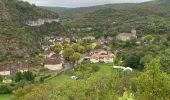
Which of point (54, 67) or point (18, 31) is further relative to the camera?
point (18, 31)

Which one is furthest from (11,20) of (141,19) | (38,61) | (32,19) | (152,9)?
(152,9)

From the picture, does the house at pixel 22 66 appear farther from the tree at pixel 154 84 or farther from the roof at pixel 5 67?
the tree at pixel 154 84

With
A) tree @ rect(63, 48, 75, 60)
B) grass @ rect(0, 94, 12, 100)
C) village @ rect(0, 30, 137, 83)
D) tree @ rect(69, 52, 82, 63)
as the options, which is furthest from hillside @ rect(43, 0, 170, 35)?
grass @ rect(0, 94, 12, 100)

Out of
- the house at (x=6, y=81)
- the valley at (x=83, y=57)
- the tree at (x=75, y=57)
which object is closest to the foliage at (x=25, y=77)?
the valley at (x=83, y=57)

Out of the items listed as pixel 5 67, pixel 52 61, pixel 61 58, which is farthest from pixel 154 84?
pixel 61 58

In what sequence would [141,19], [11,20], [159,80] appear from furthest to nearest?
[141,19] → [11,20] → [159,80]

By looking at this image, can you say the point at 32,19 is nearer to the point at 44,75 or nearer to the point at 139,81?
the point at 44,75

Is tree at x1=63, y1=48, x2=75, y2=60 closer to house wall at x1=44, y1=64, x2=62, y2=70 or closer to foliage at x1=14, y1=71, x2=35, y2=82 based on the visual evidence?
house wall at x1=44, y1=64, x2=62, y2=70

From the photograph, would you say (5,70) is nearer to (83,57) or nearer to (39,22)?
(83,57)
